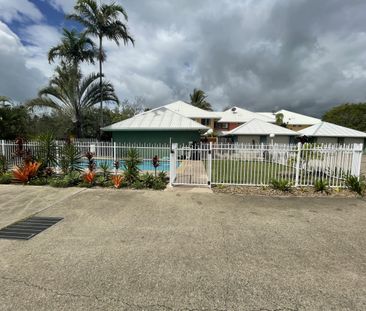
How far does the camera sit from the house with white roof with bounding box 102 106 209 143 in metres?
18.4

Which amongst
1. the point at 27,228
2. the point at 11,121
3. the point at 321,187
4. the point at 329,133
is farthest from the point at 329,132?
the point at 11,121

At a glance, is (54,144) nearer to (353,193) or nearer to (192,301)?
(192,301)

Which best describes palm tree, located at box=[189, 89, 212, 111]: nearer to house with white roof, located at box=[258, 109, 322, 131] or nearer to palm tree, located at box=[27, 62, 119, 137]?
house with white roof, located at box=[258, 109, 322, 131]

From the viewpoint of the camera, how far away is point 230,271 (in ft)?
10.3

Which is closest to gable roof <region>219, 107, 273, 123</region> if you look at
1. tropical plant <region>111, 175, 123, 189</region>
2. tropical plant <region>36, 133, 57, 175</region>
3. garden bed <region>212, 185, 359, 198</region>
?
garden bed <region>212, 185, 359, 198</region>

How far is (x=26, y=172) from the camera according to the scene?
840 cm

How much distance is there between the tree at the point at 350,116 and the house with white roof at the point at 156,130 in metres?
44.2

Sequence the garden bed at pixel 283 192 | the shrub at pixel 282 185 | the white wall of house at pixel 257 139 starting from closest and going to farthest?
the garden bed at pixel 283 192, the shrub at pixel 282 185, the white wall of house at pixel 257 139

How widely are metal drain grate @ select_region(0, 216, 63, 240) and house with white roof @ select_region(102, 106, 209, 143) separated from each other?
45.0ft

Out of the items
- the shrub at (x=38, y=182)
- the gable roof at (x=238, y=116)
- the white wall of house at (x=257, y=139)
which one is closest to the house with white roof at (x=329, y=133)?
the white wall of house at (x=257, y=139)

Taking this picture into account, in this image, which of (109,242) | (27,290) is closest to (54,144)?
(109,242)

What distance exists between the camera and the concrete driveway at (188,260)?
101 inches

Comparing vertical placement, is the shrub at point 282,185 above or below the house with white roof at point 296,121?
below

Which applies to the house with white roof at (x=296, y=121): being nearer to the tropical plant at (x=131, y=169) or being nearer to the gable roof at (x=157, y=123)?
the gable roof at (x=157, y=123)
